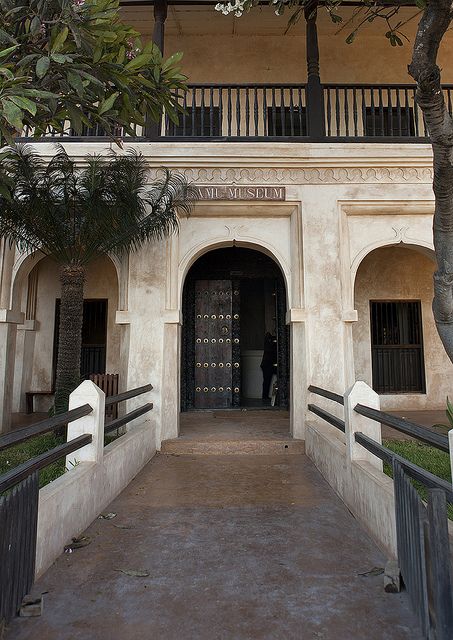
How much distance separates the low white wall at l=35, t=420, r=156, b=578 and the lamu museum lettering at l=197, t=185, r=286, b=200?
3.95 m

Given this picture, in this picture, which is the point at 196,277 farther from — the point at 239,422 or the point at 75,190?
the point at 75,190

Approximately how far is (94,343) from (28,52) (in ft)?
22.2

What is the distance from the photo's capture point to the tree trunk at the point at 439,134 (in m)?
3.08

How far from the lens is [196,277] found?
384 inches

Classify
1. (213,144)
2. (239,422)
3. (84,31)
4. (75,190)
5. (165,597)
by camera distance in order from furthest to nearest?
(239,422)
(213,144)
(75,190)
(84,31)
(165,597)

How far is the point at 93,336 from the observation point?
9898 mm

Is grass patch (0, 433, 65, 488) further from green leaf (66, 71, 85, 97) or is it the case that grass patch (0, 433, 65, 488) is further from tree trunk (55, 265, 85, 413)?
green leaf (66, 71, 85, 97)

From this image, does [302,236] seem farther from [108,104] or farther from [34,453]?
[34,453]

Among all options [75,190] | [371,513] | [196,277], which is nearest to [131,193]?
[75,190]

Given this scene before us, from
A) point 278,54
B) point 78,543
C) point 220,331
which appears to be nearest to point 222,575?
point 78,543

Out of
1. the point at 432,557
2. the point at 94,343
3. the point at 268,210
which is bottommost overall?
the point at 432,557

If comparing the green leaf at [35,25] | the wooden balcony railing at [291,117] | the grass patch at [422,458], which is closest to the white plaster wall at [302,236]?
the wooden balcony railing at [291,117]

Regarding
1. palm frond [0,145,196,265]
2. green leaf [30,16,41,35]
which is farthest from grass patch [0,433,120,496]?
green leaf [30,16,41,35]

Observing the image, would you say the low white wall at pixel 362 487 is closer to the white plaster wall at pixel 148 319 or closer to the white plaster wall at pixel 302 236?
the white plaster wall at pixel 302 236
